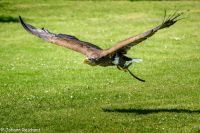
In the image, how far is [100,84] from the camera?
67.8ft

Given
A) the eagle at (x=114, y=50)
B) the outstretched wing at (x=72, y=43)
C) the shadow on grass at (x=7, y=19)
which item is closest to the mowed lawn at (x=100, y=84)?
the shadow on grass at (x=7, y=19)

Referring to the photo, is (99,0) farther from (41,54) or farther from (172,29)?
Answer: (41,54)

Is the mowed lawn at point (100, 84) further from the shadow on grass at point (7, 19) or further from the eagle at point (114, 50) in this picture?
the eagle at point (114, 50)

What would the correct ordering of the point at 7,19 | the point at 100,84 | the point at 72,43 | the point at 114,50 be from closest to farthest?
the point at 114,50
the point at 72,43
the point at 100,84
the point at 7,19

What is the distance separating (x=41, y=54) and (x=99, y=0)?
23606 mm

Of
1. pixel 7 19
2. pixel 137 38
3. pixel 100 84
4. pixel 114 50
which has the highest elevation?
pixel 137 38

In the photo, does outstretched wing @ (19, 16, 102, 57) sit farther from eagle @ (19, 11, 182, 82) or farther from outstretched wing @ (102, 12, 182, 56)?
outstretched wing @ (102, 12, 182, 56)

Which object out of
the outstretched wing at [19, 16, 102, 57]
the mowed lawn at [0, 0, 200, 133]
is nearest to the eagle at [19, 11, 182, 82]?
the outstretched wing at [19, 16, 102, 57]

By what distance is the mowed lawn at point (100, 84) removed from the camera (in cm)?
1523

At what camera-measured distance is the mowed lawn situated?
15.2m

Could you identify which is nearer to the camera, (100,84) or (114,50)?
(114,50)

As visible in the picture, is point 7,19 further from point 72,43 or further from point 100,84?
point 72,43

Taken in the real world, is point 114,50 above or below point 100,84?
above

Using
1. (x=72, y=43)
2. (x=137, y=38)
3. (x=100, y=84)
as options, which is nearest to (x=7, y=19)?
(x=100, y=84)
